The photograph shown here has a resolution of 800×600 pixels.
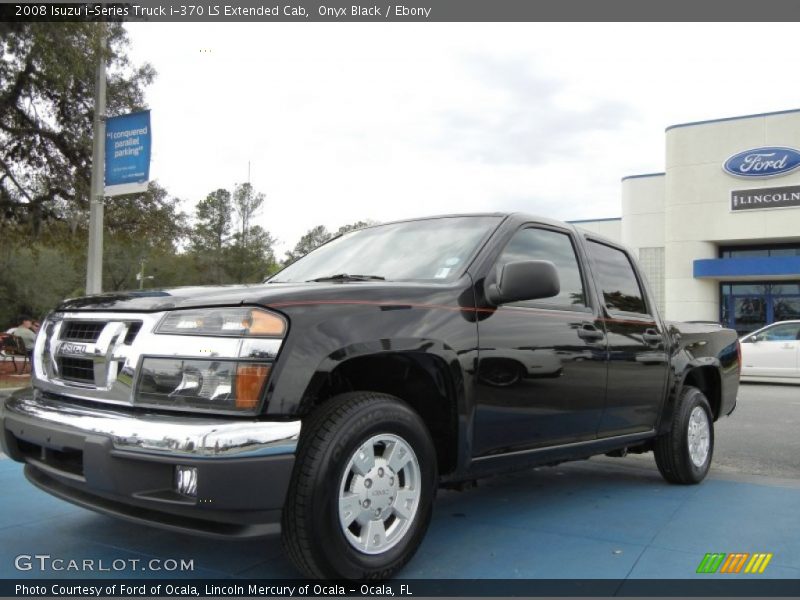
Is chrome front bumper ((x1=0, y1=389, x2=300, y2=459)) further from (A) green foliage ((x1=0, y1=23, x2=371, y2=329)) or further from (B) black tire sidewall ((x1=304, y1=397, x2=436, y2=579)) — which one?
(A) green foliage ((x1=0, y1=23, x2=371, y2=329))

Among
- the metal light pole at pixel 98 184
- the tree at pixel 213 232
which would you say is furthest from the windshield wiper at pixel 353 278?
the tree at pixel 213 232

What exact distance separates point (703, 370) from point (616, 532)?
226cm

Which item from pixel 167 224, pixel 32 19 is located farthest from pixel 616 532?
pixel 167 224

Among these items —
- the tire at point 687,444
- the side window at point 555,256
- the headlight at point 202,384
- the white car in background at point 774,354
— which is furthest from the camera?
the white car in background at point 774,354

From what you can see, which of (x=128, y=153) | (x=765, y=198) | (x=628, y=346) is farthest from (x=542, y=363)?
(x=765, y=198)

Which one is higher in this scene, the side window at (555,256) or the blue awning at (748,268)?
the blue awning at (748,268)

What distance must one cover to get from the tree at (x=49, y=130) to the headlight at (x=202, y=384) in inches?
489

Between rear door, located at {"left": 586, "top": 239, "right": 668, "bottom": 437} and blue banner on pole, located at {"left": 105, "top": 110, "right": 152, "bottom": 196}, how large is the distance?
29.2 ft

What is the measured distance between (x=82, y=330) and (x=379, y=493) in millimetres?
1540

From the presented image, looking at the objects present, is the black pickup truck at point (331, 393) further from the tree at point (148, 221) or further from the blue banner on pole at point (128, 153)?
the tree at point (148, 221)

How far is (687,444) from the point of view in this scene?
528cm

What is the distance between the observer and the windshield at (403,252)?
12.6 ft

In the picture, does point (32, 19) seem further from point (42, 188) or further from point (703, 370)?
point (703, 370)

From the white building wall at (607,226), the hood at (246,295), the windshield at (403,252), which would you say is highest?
the white building wall at (607,226)
